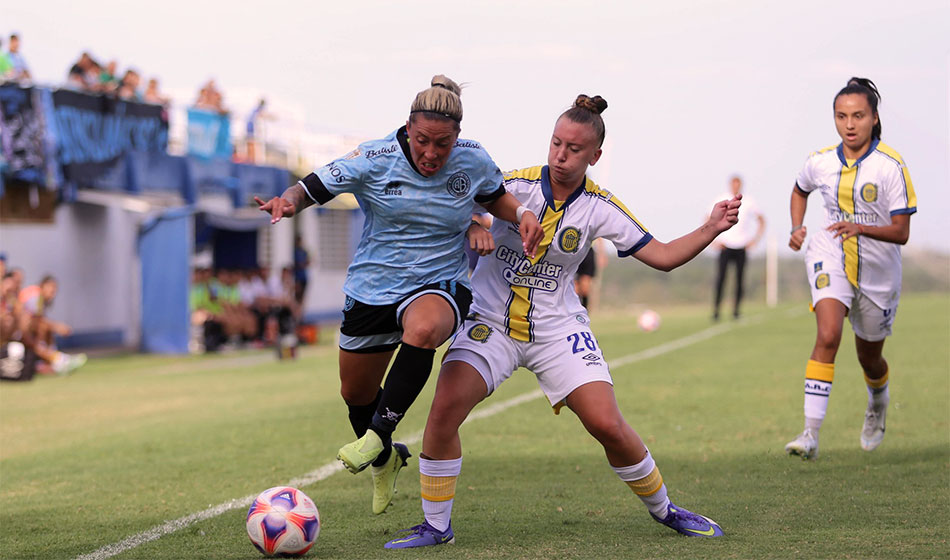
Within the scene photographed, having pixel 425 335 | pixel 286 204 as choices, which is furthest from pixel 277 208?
pixel 425 335

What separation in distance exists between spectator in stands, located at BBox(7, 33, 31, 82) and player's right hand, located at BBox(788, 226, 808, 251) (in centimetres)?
1461

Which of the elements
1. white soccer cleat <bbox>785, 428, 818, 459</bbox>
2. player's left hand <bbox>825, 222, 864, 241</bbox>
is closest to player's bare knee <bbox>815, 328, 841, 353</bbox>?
white soccer cleat <bbox>785, 428, 818, 459</bbox>

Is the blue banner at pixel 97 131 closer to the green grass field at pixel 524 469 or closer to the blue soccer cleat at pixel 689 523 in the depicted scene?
the green grass field at pixel 524 469

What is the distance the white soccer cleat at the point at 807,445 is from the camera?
739 centimetres

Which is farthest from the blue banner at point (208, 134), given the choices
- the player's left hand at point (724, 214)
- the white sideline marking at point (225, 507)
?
the player's left hand at point (724, 214)

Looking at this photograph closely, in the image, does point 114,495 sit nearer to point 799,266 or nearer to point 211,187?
point 211,187

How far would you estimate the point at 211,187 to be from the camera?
24.5 meters

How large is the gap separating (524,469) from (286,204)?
310 centimetres

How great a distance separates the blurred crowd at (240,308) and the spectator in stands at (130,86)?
3459mm

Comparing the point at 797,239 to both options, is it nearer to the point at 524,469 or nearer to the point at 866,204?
the point at 866,204

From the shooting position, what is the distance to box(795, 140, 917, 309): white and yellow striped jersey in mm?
7309

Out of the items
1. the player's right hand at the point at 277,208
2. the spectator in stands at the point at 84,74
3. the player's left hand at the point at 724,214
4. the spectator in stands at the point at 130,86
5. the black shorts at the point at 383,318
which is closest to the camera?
the player's right hand at the point at 277,208

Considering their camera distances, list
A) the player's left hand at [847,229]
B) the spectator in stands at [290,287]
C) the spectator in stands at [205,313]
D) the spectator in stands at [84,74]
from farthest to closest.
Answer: the spectator in stands at [290,287] → the spectator in stands at [205,313] → the spectator in stands at [84,74] → the player's left hand at [847,229]

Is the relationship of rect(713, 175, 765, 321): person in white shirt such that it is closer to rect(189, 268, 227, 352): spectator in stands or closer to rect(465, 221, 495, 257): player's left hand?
rect(189, 268, 227, 352): spectator in stands
